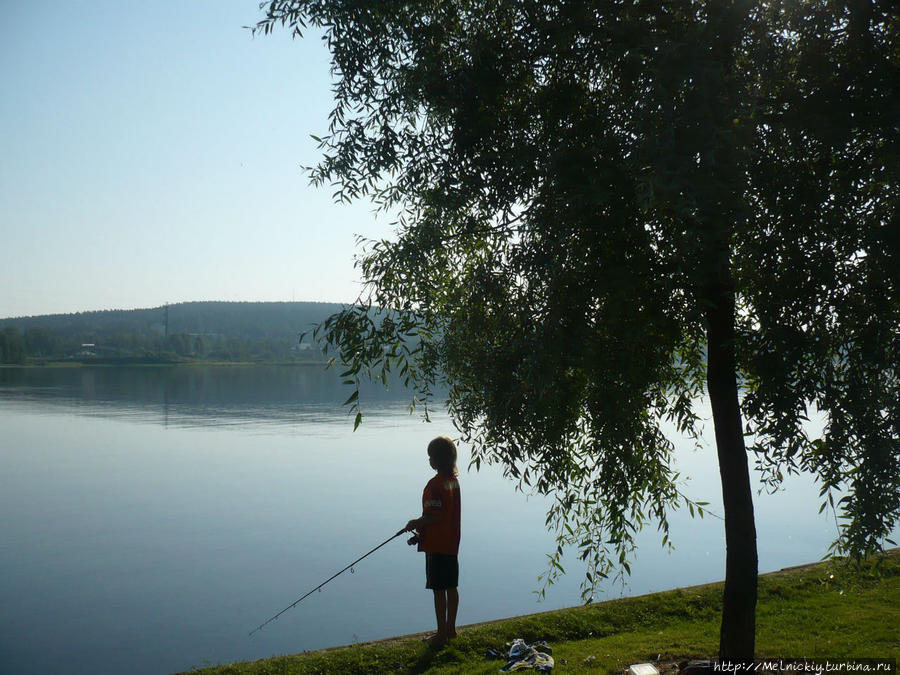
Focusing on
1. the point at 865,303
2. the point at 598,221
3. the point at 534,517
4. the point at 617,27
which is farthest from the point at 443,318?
the point at 534,517

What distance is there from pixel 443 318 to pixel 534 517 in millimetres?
10025

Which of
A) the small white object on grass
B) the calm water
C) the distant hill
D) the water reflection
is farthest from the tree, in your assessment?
the distant hill

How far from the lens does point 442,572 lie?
7375mm

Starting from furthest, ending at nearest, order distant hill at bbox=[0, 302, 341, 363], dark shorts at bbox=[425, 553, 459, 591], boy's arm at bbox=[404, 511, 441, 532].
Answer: distant hill at bbox=[0, 302, 341, 363], dark shorts at bbox=[425, 553, 459, 591], boy's arm at bbox=[404, 511, 441, 532]

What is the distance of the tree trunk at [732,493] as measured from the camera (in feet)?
19.7

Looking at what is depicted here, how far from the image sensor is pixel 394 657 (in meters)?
7.03

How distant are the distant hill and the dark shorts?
86.0 metres

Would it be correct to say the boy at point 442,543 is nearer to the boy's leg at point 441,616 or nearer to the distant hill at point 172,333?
the boy's leg at point 441,616

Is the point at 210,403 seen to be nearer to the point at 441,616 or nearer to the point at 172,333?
the point at 441,616

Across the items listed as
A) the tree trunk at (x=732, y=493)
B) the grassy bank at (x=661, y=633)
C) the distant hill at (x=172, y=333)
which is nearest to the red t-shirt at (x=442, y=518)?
the grassy bank at (x=661, y=633)

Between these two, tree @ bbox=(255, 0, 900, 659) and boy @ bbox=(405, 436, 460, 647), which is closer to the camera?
tree @ bbox=(255, 0, 900, 659)

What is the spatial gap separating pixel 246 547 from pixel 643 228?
9.98m

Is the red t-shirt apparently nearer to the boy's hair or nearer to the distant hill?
the boy's hair

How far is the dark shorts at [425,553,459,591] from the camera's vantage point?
7.35m
